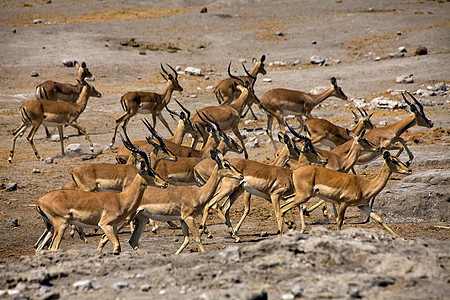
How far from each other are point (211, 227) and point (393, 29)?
854 inches

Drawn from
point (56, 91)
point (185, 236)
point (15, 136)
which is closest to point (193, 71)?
point (56, 91)

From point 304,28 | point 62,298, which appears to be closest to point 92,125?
point 62,298

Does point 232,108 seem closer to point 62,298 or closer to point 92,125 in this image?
point 92,125

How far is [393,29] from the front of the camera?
30.2 m

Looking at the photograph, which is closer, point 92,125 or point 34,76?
point 92,125

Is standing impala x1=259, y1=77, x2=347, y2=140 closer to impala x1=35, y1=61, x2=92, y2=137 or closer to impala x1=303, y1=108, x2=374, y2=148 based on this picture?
impala x1=303, y1=108, x2=374, y2=148

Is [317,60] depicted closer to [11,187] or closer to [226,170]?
[11,187]

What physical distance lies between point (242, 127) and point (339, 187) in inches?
346

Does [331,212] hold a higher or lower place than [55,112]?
lower

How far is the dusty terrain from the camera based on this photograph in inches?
260

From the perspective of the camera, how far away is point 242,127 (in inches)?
739

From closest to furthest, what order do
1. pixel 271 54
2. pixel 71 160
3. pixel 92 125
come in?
pixel 71 160, pixel 92 125, pixel 271 54

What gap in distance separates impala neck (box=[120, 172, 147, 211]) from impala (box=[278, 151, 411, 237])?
8.57ft

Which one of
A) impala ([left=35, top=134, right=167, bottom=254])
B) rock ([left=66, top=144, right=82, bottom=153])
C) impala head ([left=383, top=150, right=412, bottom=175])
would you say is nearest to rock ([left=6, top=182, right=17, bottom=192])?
rock ([left=66, top=144, right=82, bottom=153])
